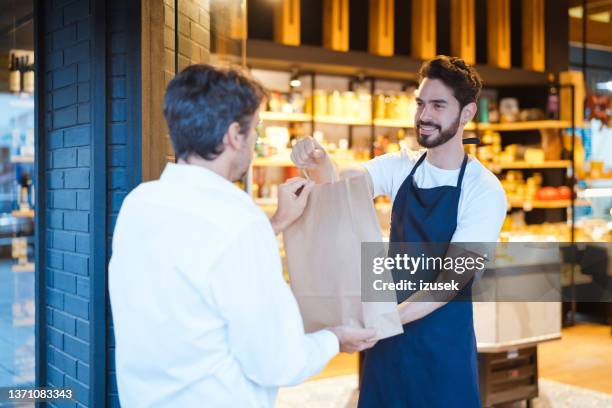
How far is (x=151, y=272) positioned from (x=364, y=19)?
6254 mm

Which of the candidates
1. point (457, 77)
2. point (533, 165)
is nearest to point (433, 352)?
point (457, 77)

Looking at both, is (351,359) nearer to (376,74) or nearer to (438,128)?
(376,74)

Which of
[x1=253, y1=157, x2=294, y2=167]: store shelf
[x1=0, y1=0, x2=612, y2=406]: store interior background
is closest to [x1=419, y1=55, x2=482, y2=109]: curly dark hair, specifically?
[x1=0, y1=0, x2=612, y2=406]: store interior background

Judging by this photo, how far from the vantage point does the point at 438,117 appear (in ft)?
7.37

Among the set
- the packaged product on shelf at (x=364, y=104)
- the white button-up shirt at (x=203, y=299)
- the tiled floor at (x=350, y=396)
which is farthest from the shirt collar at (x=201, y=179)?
the packaged product on shelf at (x=364, y=104)

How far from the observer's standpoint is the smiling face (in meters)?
2.23

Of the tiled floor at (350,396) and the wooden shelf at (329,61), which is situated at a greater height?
the wooden shelf at (329,61)

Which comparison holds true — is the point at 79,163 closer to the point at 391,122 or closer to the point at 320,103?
the point at 320,103

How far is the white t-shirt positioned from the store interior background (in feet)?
3.86

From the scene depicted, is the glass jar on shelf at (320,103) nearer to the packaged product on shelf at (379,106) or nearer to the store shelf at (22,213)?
the packaged product on shelf at (379,106)

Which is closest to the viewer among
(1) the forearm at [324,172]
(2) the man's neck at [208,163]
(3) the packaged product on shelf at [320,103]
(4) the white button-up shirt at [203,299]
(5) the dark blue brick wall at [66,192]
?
(4) the white button-up shirt at [203,299]

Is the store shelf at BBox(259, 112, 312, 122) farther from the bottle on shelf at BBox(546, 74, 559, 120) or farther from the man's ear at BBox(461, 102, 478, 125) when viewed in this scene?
the man's ear at BBox(461, 102, 478, 125)

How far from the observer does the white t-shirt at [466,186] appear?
210cm

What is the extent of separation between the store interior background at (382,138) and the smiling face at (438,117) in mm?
1279
